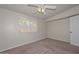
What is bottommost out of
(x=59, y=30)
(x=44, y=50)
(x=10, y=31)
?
(x=44, y=50)

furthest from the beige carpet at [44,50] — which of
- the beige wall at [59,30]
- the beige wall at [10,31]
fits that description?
the beige wall at [59,30]

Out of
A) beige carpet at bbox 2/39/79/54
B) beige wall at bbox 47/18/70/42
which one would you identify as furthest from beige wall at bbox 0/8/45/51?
beige wall at bbox 47/18/70/42

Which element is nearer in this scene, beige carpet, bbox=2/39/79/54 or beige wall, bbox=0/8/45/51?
beige carpet, bbox=2/39/79/54

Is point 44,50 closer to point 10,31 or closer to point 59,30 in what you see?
point 10,31

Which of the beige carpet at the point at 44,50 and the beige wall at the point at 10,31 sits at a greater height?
the beige wall at the point at 10,31

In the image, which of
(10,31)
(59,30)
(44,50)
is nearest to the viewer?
(44,50)

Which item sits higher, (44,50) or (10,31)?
(10,31)

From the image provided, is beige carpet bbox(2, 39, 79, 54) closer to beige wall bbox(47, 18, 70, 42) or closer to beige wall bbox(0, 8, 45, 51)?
beige wall bbox(0, 8, 45, 51)

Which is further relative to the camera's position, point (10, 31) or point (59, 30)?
point (59, 30)

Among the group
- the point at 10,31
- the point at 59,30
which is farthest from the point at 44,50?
the point at 59,30

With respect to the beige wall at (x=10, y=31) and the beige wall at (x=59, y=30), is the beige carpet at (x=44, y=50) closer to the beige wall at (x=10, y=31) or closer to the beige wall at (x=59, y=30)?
the beige wall at (x=10, y=31)

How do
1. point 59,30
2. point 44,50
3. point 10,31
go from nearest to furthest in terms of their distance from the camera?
point 44,50 < point 10,31 < point 59,30

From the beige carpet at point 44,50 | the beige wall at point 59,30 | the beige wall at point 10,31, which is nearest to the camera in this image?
the beige carpet at point 44,50

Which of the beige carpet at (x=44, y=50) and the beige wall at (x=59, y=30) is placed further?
the beige wall at (x=59, y=30)
